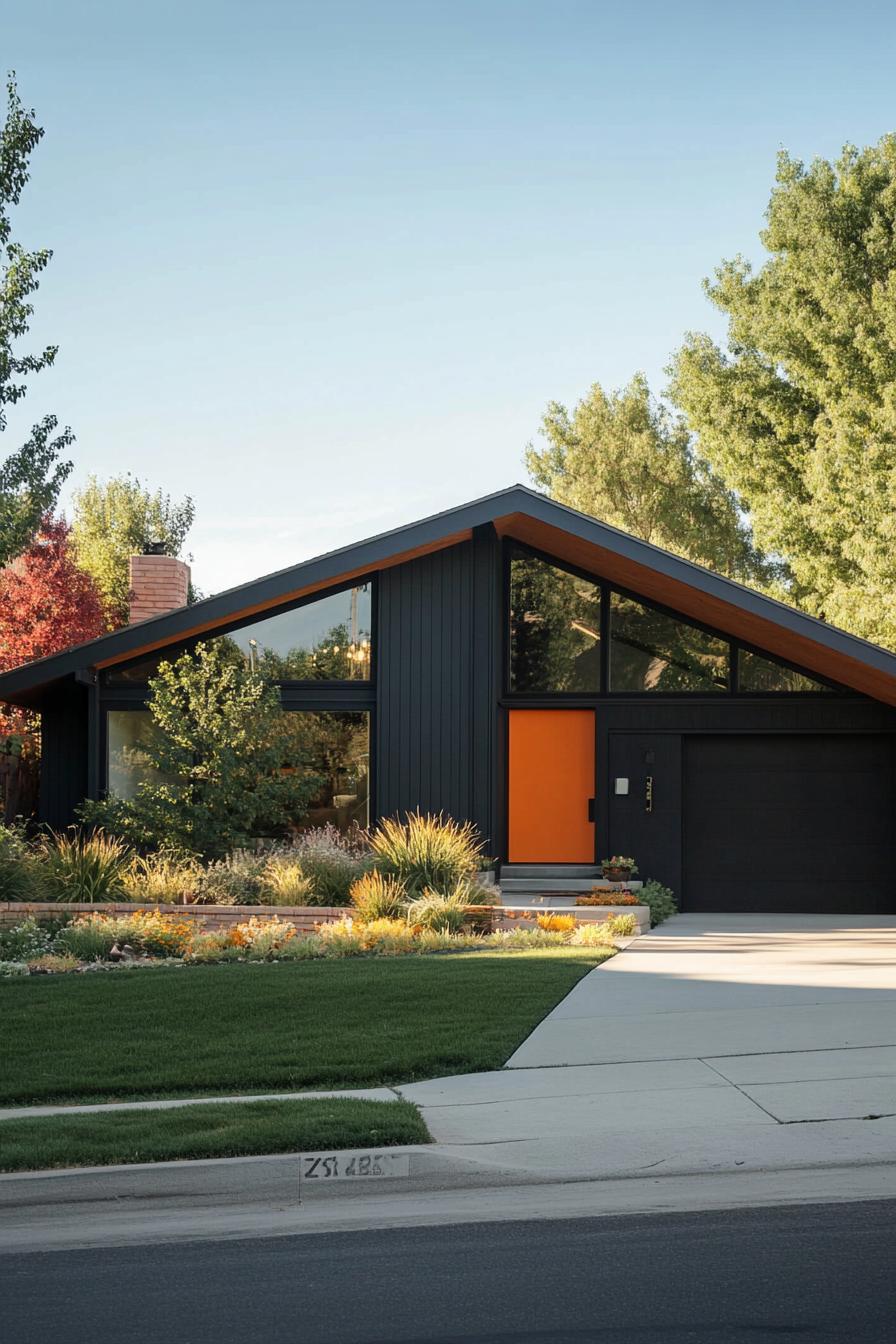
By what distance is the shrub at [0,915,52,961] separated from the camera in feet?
45.0

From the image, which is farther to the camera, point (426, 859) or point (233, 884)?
point (233, 884)

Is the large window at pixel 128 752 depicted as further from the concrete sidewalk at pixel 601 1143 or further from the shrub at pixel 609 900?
the concrete sidewalk at pixel 601 1143

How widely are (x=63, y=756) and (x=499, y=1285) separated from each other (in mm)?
15433

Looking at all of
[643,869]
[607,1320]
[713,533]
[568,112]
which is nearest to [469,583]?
[643,869]

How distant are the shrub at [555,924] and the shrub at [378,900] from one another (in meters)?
1.54

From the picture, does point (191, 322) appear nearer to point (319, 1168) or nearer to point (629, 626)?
point (629, 626)

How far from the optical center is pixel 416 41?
15445mm

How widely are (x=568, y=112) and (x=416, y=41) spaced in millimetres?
2326

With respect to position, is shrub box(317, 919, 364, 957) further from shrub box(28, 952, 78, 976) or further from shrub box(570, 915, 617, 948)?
shrub box(28, 952, 78, 976)

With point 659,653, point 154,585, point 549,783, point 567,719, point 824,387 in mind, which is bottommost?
point 549,783

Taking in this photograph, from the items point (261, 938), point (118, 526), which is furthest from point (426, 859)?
point (118, 526)

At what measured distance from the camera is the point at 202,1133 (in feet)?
22.7

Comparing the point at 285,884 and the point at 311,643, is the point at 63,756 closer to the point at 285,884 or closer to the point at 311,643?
the point at 311,643

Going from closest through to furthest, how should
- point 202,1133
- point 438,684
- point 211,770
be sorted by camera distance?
point 202,1133 → point 211,770 → point 438,684
